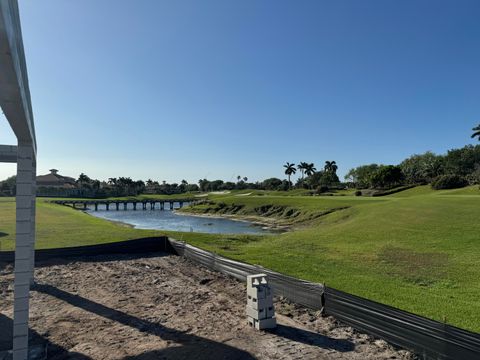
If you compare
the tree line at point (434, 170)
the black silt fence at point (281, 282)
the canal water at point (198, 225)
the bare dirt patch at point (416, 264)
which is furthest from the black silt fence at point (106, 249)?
the tree line at point (434, 170)

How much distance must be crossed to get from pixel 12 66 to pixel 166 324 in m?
6.50

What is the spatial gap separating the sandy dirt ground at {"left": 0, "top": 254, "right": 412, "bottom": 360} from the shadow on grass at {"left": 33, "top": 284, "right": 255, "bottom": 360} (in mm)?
18

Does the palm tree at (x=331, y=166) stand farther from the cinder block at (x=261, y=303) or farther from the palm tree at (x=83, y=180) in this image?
the cinder block at (x=261, y=303)

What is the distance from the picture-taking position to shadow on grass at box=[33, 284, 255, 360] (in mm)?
6555

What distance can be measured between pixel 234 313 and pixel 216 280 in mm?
3315

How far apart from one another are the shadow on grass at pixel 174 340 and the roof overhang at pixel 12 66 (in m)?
4.55

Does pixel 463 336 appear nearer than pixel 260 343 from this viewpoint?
Yes

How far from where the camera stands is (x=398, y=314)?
6746 mm

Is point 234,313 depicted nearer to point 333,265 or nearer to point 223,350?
point 223,350

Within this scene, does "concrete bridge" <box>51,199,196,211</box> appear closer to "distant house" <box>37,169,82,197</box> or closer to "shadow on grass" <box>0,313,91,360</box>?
"distant house" <box>37,169,82,197</box>

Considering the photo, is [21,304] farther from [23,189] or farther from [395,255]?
[395,255]

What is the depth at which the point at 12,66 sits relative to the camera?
3.36 metres

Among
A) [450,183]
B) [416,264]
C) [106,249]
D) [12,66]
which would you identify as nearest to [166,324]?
[12,66]

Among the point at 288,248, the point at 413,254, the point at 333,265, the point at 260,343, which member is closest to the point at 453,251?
the point at 413,254
